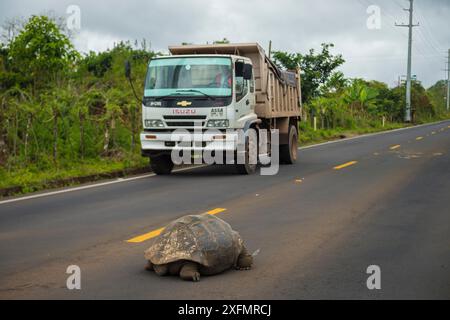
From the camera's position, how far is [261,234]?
797 centimetres

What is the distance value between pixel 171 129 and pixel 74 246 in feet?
24.0

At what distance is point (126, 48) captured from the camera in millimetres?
38906

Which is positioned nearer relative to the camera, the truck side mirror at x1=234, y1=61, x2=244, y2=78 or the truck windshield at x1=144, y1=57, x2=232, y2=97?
the truck windshield at x1=144, y1=57, x2=232, y2=97

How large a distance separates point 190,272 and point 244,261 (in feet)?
2.18

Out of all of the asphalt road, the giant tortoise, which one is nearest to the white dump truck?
the asphalt road

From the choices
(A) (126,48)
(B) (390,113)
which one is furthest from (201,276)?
(B) (390,113)

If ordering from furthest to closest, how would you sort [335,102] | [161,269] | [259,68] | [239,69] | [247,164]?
[335,102], [259,68], [247,164], [239,69], [161,269]

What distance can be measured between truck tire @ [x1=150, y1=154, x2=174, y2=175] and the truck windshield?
1589 mm

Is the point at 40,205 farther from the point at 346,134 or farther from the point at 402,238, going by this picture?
the point at 346,134

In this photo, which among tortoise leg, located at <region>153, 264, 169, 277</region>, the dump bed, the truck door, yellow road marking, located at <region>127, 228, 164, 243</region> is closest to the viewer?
tortoise leg, located at <region>153, 264, 169, 277</region>

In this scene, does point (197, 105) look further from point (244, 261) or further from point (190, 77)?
point (244, 261)

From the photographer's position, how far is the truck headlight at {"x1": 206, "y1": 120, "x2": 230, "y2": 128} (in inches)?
562

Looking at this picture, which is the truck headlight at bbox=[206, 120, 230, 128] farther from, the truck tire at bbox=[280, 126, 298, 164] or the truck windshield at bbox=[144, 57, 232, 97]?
the truck tire at bbox=[280, 126, 298, 164]

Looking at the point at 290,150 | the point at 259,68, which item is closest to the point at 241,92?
the point at 259,68
